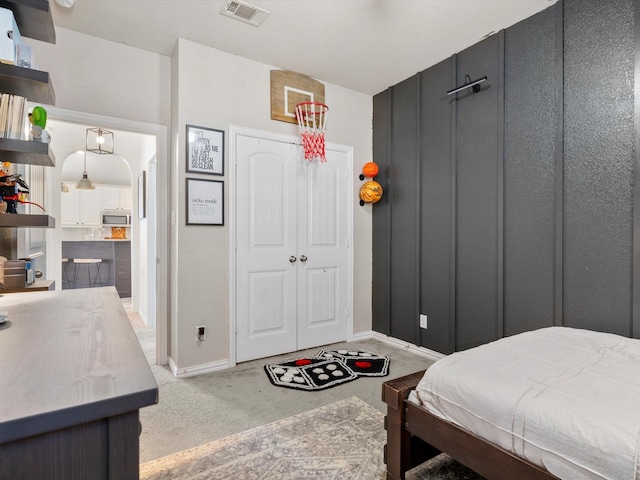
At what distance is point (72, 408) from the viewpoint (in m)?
0.60

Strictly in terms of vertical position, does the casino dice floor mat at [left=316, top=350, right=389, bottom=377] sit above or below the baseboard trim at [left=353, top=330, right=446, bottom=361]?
below

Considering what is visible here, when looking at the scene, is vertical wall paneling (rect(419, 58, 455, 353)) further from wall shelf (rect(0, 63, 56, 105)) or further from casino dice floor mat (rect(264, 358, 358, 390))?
wall shelf (rect(0, 63, 56, 105))

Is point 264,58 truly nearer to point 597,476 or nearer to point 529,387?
point 529,387

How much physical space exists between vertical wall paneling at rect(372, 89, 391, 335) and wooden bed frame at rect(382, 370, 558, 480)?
221 centimetres

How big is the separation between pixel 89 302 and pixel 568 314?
2846 millimetres

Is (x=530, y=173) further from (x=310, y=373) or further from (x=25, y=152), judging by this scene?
(x=25, y=152)

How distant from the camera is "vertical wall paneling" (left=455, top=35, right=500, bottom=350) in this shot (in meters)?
2.90

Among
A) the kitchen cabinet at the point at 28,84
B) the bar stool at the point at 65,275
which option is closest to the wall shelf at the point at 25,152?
the kitchen cabinet at the point at 28,84

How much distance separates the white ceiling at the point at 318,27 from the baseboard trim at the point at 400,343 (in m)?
2.73

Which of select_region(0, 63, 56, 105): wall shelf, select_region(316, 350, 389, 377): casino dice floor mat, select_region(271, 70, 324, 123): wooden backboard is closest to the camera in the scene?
select_region(0, 63, 56, 105): wall shelf

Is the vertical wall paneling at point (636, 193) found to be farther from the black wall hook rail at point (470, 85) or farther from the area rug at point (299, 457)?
the area rug at point (299, 457)

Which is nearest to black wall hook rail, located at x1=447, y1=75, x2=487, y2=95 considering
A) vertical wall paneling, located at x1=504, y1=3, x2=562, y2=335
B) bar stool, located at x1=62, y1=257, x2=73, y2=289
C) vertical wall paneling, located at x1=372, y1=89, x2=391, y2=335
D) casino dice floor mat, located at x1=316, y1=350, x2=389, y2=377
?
vertical wall paneling, located at x1=504, y1=3, x2=562, y2=335

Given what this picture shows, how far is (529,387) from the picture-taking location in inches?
52.5

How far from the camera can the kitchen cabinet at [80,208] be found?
24.8ft
